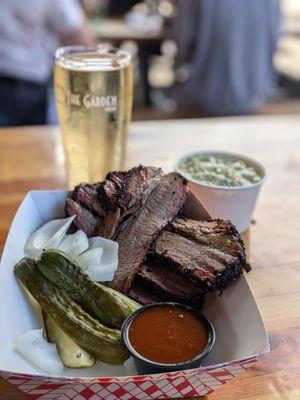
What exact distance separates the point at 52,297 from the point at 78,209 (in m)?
0.20

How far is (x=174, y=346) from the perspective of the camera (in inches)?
28.1

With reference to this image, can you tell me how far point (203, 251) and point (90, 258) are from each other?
188 mm

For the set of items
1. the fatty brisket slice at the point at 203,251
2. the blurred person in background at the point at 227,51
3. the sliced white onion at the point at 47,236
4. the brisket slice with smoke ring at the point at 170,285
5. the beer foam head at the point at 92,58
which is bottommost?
the blurred person in background at the point at 227,51

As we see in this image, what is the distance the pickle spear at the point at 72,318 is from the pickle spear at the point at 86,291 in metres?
0.01

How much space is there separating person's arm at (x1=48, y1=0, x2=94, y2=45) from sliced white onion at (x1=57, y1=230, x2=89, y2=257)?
1584 mm

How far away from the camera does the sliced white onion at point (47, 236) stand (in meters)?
0.88

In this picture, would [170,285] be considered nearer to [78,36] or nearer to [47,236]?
→ [47,236]

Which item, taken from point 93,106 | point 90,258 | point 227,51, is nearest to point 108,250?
point 90,258

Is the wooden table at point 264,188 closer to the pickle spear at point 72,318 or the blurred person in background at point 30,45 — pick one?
the pickle spear at point 72,318

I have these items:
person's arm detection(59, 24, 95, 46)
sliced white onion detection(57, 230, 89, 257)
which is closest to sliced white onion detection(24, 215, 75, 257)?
sliced white onion detection(57, 230, 89, 257)

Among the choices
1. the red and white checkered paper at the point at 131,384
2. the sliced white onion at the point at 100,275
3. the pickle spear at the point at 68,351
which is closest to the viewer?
the red and white checkered paper at the point at 131,384

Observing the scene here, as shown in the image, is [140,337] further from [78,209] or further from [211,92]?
[211,92]

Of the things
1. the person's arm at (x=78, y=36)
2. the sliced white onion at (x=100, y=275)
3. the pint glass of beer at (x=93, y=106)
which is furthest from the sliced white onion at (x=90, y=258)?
the person's arm at (x=78, y=36)

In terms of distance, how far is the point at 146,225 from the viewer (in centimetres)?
92
